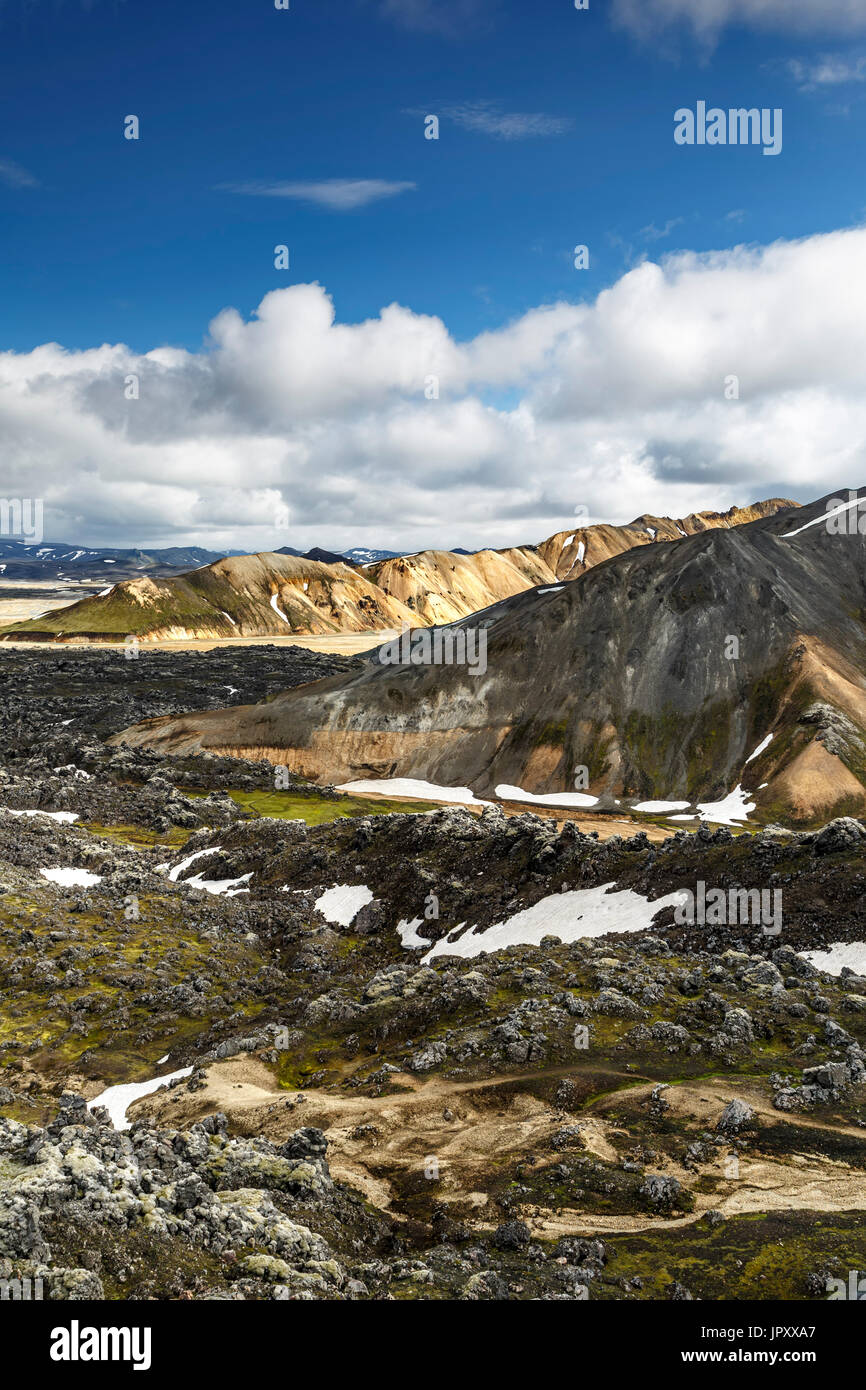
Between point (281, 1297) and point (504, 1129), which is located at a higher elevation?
point (281, 1297)

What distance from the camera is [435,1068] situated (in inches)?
1185

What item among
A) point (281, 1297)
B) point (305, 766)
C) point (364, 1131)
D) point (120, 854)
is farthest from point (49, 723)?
point (281, 1297)

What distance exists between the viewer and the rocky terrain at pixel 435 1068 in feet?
55.2

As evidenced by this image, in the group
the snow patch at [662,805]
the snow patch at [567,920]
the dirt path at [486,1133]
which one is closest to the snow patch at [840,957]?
the snow patch at [567,920]

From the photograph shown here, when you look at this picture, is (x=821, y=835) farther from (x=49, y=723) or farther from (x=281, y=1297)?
(x=49, y=723)

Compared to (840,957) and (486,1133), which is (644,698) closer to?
(840,957)

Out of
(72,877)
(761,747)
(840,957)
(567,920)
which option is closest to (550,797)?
(761,747)

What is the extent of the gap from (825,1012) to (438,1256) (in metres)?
18.6

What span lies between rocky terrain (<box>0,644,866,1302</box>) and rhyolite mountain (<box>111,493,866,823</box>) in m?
47.8

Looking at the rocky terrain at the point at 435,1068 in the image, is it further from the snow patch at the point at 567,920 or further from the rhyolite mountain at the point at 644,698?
the rhyolite mountain at the point at 644,698

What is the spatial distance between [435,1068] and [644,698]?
289ft

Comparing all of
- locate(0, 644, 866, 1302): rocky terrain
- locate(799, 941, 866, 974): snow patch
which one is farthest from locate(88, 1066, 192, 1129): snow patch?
locate(799, 941, 866, 974): snow patch

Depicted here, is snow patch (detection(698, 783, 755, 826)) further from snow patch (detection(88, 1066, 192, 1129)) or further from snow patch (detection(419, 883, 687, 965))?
snow patch (detection(88, 1066, 192, 1129))

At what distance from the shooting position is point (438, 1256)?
18406 mm
